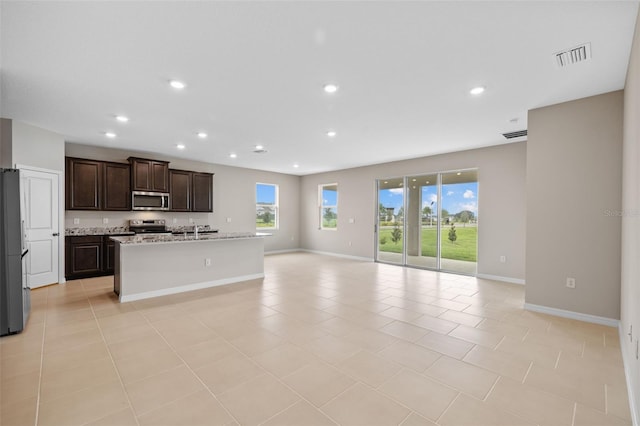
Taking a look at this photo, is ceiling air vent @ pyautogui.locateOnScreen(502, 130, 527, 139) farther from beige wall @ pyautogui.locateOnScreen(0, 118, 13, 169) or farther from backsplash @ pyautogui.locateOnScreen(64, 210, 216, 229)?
beige wall @ pyautogui.locateOnScreen(0, 118, 13, 169)

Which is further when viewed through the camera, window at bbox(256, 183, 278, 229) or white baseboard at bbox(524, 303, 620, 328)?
window at bbox(256, 183, 278, 229)

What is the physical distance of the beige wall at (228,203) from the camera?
5.97m

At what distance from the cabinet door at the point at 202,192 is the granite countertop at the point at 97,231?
1530mm

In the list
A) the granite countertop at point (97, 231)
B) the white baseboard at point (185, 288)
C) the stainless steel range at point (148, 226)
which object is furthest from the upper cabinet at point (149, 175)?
the white baseboard at point (185, 288)

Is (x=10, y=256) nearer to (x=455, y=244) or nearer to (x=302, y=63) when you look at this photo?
(x=302, y=63)

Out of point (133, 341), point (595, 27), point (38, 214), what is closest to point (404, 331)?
point (133, 341)

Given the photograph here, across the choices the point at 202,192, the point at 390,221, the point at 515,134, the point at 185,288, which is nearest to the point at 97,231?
the point at 202,192

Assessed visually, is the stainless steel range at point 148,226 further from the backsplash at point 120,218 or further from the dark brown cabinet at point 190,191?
the dark brown cabinet at point 190,191

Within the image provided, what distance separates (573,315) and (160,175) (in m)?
7.67

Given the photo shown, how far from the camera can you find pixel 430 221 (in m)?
6.73

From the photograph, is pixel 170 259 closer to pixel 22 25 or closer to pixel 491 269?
pixel 22 25

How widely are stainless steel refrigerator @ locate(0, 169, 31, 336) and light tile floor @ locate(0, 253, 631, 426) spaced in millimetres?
200

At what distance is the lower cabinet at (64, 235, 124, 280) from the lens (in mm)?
5355

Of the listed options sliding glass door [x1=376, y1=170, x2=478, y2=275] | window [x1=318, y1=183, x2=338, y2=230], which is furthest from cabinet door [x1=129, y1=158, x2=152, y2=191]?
sliding glass door [x1=376, y1=170, x2=478, y2=275]
